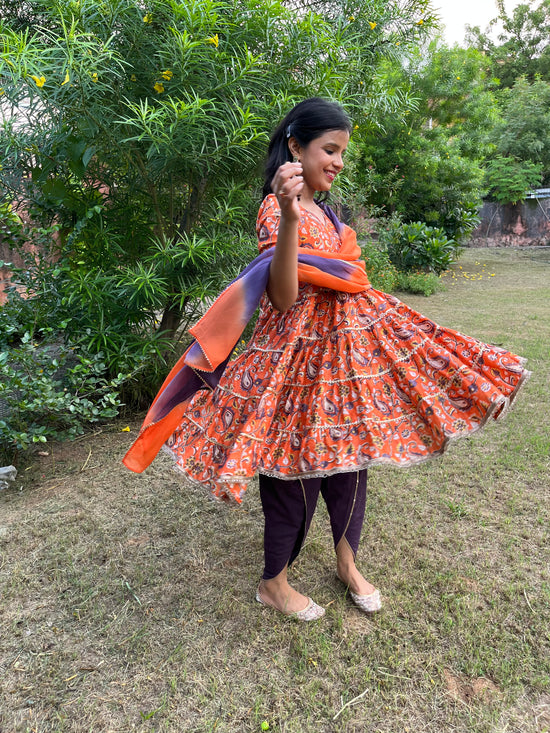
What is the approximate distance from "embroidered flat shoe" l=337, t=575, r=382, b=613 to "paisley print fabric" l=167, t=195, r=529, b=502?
621 millimetres

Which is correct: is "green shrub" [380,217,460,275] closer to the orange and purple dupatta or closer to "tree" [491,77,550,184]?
"tree" [491,77,550,184]

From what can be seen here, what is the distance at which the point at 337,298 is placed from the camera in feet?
5.24

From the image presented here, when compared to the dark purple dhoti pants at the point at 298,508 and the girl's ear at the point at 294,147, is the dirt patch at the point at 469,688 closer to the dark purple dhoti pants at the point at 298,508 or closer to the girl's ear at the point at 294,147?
the dark purple dhoti pants at the point at 298,508

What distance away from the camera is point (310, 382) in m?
1.54

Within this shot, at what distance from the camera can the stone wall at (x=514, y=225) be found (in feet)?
43.1

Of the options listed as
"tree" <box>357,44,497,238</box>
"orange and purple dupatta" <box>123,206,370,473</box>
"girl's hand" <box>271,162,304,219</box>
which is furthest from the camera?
"tree" <box>357,44,497,238</box>

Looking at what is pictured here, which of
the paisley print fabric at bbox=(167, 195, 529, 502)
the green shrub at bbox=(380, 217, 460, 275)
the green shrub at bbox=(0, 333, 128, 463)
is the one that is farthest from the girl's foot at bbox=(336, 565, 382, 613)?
the green shrub at bbox=(380, 217, 460, 275)

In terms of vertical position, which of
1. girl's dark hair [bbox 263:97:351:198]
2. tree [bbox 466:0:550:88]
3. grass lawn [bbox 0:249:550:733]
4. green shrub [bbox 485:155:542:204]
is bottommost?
grass lawn [bbox 0:249:550:733]

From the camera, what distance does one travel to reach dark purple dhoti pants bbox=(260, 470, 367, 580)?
5.32 feet

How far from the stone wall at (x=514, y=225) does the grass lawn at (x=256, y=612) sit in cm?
1231

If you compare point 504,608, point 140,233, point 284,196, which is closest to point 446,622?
point 504,608

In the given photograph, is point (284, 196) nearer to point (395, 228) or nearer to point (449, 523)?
point (449, 523)

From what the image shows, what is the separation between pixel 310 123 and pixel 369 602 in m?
1.57

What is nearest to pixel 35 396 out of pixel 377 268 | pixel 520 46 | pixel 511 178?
pixel 377 268
